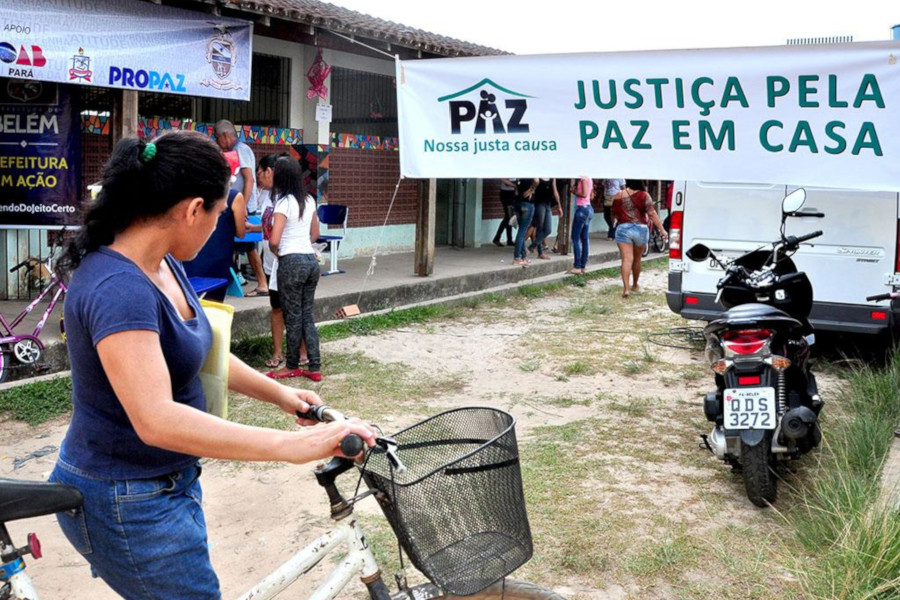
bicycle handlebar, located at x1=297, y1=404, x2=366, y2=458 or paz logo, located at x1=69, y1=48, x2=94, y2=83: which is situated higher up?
paz logo, located at x1=69, y1=48, x2=94, y2=83

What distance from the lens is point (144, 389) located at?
2045 millimetres

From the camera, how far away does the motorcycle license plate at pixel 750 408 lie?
482cm

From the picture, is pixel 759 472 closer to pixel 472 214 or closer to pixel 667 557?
pixel 667 557

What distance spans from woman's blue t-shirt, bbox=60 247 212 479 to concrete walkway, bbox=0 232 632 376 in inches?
220

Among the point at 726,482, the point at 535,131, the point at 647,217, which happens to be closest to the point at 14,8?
the point at 535,131

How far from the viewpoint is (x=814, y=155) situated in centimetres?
558

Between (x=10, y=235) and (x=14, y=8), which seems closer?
(x=14, y=8)

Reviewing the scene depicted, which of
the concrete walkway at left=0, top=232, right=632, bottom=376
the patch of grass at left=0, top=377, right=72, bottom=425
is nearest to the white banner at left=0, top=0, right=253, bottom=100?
the concrete walkway at left=0, top=232, right=632, bottom=376

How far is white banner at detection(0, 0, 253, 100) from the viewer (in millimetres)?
7816

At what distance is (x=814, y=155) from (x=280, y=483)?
376 centimetres

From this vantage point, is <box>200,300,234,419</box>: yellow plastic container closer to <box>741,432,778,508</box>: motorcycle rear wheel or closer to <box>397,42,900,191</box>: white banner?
<box>741,432,778,508</box>: motorcycle rear wheel

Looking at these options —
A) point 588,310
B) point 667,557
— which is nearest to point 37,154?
point 588,310

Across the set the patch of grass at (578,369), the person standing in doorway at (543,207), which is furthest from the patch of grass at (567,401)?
the person standing in doorway at (543,207)

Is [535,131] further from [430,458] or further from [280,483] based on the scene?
[430,458]
